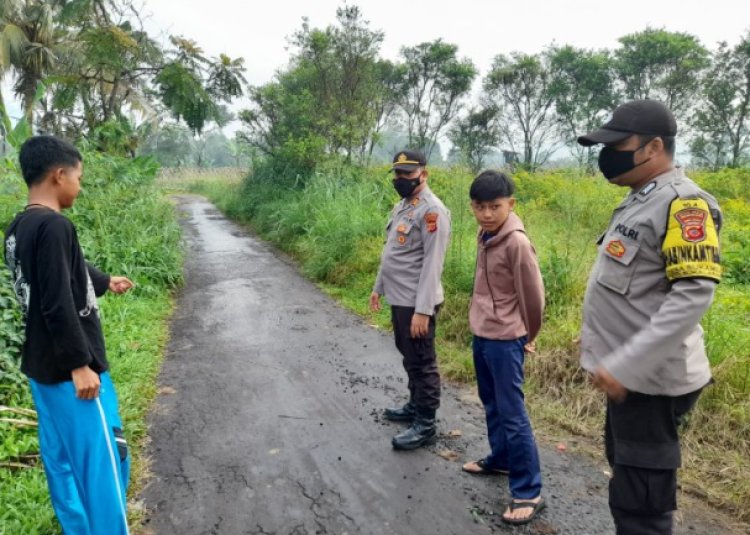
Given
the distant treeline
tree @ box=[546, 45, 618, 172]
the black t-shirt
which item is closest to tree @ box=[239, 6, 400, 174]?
the distant treeline

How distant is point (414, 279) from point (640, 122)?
1760 millimetres

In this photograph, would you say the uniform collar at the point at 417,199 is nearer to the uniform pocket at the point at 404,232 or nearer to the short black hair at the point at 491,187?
the uniform pocket at the point at 404,232

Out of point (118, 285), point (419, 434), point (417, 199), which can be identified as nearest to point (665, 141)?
point (417, 199)

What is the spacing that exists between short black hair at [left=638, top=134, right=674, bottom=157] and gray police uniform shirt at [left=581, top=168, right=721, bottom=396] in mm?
79

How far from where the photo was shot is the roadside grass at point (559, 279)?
3.10 metres

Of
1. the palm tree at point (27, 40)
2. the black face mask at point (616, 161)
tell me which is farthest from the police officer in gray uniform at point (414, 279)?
the palm tree at point (27, 40)

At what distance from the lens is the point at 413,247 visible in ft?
10.8

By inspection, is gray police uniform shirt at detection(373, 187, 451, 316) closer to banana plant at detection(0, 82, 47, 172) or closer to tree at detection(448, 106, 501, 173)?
banana plant at detection(0, 82, 47, 172)

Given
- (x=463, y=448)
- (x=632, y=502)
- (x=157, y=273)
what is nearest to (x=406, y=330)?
(x=463, y=448)

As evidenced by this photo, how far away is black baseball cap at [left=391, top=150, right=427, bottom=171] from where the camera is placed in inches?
128

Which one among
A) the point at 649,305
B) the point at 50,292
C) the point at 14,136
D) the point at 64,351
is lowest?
the point at 64,351

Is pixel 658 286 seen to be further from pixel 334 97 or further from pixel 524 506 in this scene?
pixel 334 97

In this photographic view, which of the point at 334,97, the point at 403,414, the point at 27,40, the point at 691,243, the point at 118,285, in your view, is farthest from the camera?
the point at 27,40

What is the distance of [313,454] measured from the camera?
3205mm
